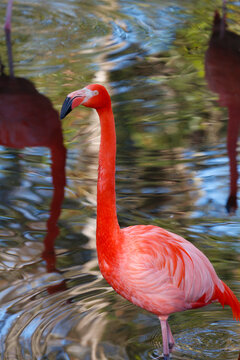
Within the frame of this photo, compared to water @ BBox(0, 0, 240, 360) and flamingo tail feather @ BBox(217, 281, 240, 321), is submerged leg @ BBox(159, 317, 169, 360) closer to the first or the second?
water @ BBox(0, 0, 240, 360)

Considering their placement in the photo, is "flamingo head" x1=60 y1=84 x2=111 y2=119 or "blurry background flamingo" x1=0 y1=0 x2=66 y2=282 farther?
"blurry background flamingo" x1=0 y1=0 x2=66 y2=282

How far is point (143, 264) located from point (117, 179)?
1.69 meters

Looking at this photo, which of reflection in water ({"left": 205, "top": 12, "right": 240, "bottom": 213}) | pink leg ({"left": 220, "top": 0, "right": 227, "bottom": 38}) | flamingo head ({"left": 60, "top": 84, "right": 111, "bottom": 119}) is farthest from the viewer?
pink leg ({"left": 220, "top": 0, "right": 227, "bottom": 38})

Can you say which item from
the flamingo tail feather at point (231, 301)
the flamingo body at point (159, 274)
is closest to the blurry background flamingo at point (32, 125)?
the flamingo body at point (159, 274)

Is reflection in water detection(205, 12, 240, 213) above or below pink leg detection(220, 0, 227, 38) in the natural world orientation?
below

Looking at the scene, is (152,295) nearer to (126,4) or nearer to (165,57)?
(165,57)

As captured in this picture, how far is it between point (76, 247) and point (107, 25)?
156 inches

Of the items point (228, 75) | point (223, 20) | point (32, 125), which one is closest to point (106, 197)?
point (32, 125)

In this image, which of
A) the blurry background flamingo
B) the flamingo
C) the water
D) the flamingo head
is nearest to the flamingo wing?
the flamingo

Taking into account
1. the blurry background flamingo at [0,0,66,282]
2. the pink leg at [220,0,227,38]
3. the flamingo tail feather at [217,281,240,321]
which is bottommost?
the blurry background flamingo at [0,0,66,282]

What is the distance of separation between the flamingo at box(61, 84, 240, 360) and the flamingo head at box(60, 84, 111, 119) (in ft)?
0.14

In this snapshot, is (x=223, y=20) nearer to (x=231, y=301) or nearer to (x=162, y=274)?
(x=231, y=301)

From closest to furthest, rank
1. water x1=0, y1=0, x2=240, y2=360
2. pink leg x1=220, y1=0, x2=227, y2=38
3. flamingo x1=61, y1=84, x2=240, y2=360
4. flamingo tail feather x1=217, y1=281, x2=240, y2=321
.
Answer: flamingo x1=61, y1=84, x2=240, y2=360 → flamingo tail feather x1=217, y1=281, x2=240, y2=321 → water x1=0, y1=0, x2=240, y2=360 → pink leg x1=220, y1=0, x2=227, y2=38

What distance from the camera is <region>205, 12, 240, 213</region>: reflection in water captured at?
4124 mm
